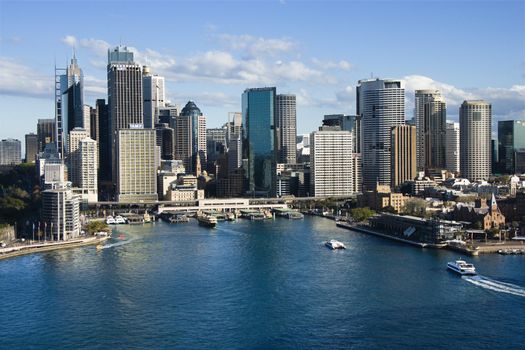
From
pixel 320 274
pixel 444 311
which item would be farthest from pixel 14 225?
pixel 444 311

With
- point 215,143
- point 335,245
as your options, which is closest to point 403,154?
point 335,245

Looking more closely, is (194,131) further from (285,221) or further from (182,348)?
(182,348)

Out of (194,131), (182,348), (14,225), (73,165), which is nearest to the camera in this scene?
(182,348)

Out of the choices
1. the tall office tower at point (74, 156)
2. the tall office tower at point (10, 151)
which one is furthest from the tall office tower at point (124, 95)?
the tall office tower at point (10, 151)

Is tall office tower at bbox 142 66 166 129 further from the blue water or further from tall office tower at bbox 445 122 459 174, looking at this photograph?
the blue water

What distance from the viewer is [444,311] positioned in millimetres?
16125

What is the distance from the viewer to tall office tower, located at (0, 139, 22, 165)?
92.5 m

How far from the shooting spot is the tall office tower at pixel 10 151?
9250 cm

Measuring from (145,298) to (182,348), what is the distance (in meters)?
4.24

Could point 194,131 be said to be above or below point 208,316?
above

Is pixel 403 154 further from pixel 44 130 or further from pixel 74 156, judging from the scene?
pixel 44 130

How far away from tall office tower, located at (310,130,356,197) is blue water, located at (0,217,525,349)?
2508cm

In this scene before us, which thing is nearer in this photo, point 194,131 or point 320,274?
point 320,274

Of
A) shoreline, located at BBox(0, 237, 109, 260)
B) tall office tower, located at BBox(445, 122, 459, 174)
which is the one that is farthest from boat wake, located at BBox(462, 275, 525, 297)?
tall office tower, located at BBox(445, 122, 459, 174)
